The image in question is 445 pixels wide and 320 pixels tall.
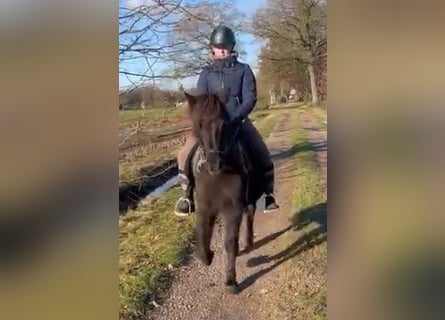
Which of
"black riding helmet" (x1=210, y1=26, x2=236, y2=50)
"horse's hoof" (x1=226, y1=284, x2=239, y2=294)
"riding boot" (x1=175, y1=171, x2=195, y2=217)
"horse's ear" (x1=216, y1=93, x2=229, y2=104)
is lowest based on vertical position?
"horse's hoof" (x1=226, y1=284, x2=239, y2=294)

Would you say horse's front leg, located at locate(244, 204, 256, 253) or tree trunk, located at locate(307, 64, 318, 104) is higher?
tree trunk, located at locate(307, 64, 318, 104)

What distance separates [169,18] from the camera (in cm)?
270

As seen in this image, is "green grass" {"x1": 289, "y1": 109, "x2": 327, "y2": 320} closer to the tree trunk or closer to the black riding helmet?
the tree trunk

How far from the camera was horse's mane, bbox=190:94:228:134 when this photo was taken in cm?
270

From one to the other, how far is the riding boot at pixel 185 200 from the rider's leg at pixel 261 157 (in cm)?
30

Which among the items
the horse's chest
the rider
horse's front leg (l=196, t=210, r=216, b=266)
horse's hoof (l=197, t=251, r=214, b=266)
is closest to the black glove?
the rider

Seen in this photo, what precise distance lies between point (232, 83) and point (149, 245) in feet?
2.59

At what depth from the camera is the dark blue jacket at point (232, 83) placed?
272 centimetres

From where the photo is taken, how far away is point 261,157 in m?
2.75

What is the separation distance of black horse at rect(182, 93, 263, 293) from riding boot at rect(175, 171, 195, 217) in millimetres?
31

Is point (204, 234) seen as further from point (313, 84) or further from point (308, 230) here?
point (313, 84)
